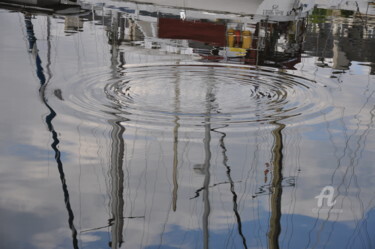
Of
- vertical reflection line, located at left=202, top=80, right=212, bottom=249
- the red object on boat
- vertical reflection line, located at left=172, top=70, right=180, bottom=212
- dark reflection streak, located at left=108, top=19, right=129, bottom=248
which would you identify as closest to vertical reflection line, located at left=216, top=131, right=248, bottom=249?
vertical reflection line, located at left=202, top=80, right=212, bottom=249

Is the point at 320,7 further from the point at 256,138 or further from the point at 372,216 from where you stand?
the point at 372,216

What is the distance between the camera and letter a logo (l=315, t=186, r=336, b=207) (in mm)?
4340

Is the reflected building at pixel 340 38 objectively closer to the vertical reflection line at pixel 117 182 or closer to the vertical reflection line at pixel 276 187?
the vertical reflection line at pixel 276 187

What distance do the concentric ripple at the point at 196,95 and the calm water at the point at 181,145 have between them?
22mm

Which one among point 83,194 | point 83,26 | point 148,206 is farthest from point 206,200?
point 83,26

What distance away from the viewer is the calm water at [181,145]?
152 inches

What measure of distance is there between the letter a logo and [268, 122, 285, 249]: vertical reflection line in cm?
27

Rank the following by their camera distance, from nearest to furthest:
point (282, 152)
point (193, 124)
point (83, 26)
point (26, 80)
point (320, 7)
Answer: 1. point (282, 152)
2. point (193, 124)
3. point (26, 80)
4. point (83, 26)
5. point (320, 7)

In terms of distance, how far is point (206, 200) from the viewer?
4.25 metres

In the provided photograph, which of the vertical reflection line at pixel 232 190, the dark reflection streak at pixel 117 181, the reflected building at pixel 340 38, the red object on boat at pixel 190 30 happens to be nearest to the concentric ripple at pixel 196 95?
the dark reflection streak at pixel 117 181

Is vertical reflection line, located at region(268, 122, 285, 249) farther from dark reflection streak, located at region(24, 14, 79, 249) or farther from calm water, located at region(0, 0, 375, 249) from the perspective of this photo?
dark reflection streak, located at region(24, 14, 79, 249)

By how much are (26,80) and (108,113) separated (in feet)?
4.99

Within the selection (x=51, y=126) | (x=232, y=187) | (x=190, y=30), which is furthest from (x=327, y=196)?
(x=190, y=30)

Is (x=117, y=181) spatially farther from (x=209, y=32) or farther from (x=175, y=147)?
(x=209, y=32)
